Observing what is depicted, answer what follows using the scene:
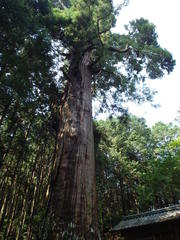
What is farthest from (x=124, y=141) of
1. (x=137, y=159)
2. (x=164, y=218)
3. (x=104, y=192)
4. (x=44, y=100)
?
(x=44, y=100)

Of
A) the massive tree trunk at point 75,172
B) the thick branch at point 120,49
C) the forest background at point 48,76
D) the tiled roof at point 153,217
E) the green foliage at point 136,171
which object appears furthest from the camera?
the green foliage at point 136,171

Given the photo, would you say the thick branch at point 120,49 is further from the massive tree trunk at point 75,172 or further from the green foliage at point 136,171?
the green foliage at point 136,171

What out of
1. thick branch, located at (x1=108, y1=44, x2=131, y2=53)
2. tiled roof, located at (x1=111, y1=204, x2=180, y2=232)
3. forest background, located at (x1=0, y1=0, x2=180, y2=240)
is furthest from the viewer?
tiled roof, located at (x1=111, y1=204, x2=180, y2=232)

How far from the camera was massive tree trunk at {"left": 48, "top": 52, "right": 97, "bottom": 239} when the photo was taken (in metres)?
2.74

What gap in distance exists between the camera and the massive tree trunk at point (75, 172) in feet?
8.98

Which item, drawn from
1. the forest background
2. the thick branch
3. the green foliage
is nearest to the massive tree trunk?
the forest background

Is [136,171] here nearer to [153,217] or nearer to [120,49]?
[153,217]

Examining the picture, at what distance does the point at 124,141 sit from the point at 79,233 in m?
17.7

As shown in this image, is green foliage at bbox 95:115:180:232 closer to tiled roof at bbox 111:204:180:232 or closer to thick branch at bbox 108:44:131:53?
tiled roof at bbox 111:204:180:232

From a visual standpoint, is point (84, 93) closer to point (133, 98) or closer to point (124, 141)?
point (133, 98)

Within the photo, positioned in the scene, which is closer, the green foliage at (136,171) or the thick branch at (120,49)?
the thick branch at (120,49)

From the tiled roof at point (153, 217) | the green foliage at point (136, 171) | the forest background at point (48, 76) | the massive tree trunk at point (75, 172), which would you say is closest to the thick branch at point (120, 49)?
the forest background at point (48, 76)

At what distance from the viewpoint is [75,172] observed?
334 centimetres

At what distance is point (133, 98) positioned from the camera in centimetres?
895
